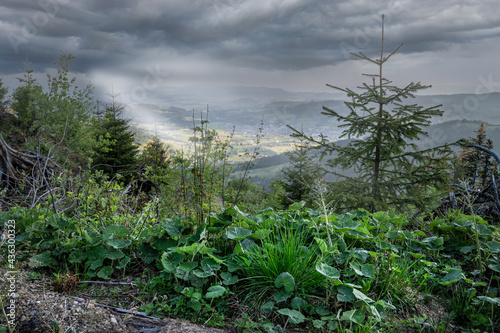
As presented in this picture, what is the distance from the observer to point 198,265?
212 cm

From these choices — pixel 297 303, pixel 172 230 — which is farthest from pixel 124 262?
pixel 297 303

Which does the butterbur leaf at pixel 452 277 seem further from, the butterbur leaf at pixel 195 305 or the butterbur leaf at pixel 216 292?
the butterbur leaf at pixel 195 305

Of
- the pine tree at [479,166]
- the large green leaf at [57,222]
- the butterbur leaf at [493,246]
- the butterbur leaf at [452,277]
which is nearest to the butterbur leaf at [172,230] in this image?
the large green leaf at [57,222]

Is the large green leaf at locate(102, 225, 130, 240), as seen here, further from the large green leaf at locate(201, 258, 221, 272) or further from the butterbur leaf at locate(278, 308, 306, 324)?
the butterbur leaf at locate(278, 308, 306, 324)

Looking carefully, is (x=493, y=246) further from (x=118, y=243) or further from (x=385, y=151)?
(x=385, y=151)

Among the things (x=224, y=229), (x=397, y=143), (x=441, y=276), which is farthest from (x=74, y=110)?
(x=441, y=276)

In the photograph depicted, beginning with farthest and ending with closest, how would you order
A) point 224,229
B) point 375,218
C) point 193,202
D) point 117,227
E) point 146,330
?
point 193,202 → point 375,218 → point 224,229 → point 117,227 → point 146,330

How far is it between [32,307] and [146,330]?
72 centimetres

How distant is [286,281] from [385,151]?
6.56 m

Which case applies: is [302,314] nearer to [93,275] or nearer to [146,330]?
[146,330]

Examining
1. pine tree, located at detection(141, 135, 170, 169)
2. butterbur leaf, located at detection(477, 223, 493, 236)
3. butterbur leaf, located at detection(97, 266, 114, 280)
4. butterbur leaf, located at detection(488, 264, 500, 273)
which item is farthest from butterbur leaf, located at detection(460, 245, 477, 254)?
pine tree, located at detection(141, 135, 170, 169)

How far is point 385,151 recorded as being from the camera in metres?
7.46

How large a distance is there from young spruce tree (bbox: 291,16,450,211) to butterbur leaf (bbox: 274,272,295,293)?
5.62 meters

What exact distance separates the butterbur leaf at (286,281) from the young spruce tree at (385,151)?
562 centimetres
